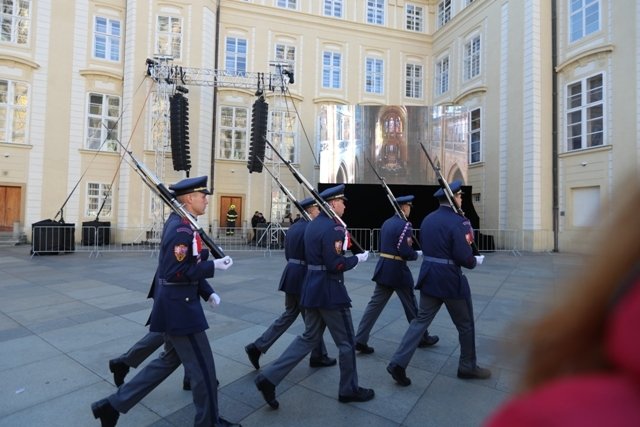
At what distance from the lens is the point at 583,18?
17.4 metres

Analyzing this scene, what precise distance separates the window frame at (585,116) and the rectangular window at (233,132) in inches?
634

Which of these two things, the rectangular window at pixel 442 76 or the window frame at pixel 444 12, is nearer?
the window frame at pixel 444 12

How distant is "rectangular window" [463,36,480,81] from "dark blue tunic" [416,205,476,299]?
A: 20663 millimetres

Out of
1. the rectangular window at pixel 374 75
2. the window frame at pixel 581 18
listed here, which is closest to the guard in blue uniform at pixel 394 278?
the window frame at pixel 581 18

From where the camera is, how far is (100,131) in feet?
66.1

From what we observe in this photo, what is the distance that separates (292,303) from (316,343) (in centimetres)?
99

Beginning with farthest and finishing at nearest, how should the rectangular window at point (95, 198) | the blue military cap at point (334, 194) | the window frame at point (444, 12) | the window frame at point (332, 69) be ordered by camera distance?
1. the window frame at point (444, 12)
2. the window frame at point (332, 69)
3. the rectangular window at point (95, 198)
4. the blue military cap at point (334, 194)

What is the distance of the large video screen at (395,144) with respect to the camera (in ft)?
62.2

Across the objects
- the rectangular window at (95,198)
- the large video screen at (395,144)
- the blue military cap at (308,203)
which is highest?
the large video screen at (395,144)

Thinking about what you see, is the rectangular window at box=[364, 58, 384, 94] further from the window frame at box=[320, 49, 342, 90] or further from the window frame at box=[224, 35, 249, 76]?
the window frame at box=[224, 35, 249, 76]

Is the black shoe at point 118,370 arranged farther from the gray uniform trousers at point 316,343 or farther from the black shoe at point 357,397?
the black shoe at point 357,397

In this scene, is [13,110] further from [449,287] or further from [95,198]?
[449,287]

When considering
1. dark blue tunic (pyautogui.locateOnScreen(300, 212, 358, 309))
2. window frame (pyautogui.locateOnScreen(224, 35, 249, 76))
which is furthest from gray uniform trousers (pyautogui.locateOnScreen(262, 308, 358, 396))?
window frame (pyautogui.locateOnScreen(224, 35, 249, 76))

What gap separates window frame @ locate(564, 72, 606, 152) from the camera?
16.5m
